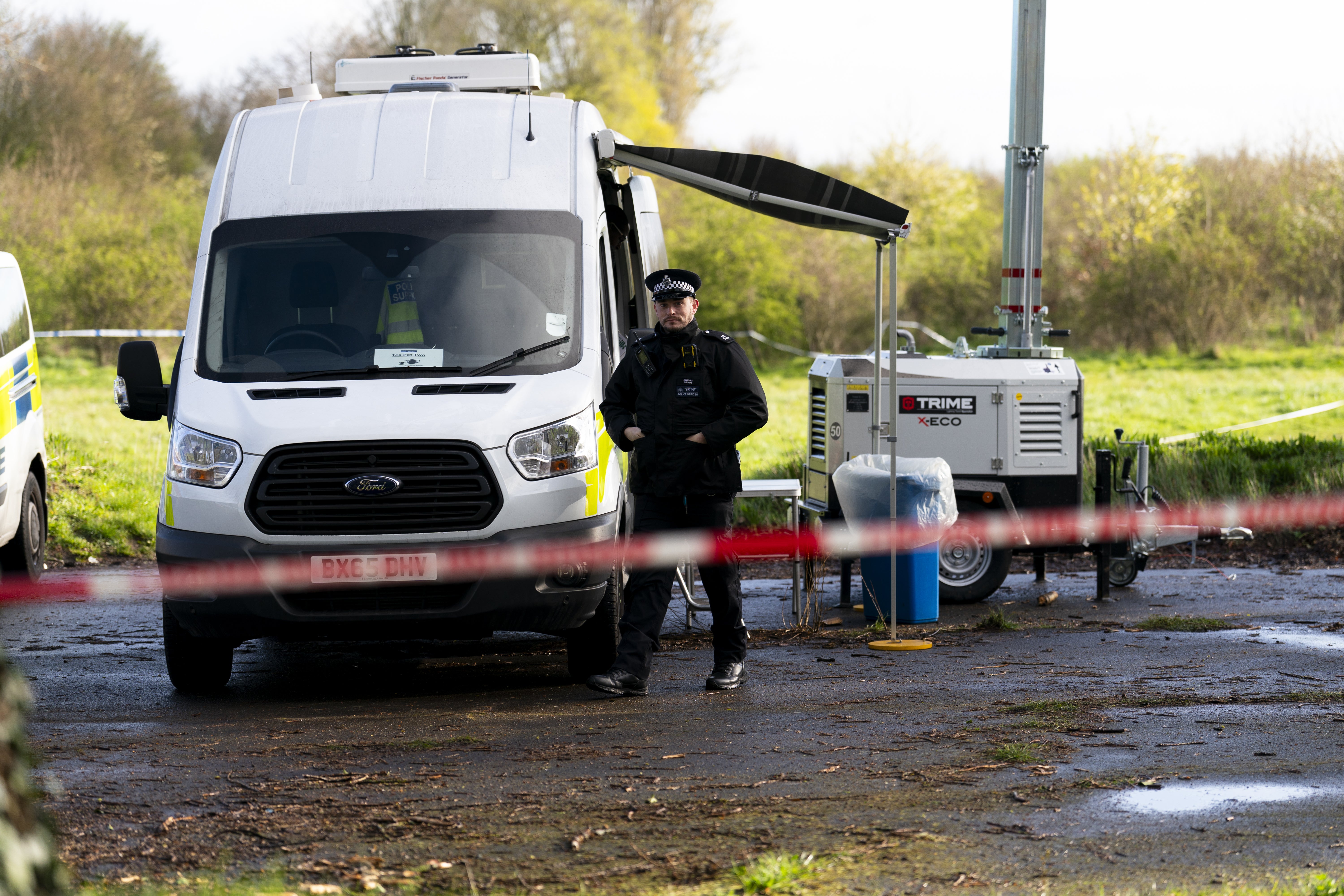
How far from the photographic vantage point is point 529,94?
838cm

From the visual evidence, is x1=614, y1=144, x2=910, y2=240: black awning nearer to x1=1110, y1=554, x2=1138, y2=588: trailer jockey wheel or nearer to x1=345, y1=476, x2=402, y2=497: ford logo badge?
x1=345, y1=476, x2=402, y2=497: ford logo badge

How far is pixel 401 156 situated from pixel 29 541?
498 cm

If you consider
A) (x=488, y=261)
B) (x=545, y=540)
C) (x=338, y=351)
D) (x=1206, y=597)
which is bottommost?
(x=1206, y=597)

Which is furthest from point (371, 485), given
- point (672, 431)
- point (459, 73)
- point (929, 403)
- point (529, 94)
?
point (929, 403)

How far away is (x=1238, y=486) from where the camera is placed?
12.8 metres

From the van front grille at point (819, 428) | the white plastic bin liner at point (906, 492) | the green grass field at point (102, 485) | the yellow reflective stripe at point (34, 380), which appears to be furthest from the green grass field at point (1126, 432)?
A: the white plastic bin liner at point (906, 492)

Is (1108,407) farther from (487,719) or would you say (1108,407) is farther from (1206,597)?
(487,719)

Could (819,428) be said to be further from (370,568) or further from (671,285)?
(370,568)

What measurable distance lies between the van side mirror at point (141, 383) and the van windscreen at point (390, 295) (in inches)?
14.3

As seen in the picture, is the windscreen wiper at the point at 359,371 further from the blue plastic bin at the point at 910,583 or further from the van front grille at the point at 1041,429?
the van front grille at the point at 1041,429

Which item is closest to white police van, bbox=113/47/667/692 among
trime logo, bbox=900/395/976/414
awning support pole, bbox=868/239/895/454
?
awning support pole, bbox=868/239/895/454

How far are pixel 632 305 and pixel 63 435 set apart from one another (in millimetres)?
10029

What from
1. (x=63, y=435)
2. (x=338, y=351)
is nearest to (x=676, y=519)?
(x=338, y=351)

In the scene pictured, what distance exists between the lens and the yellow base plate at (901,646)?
789 cm
